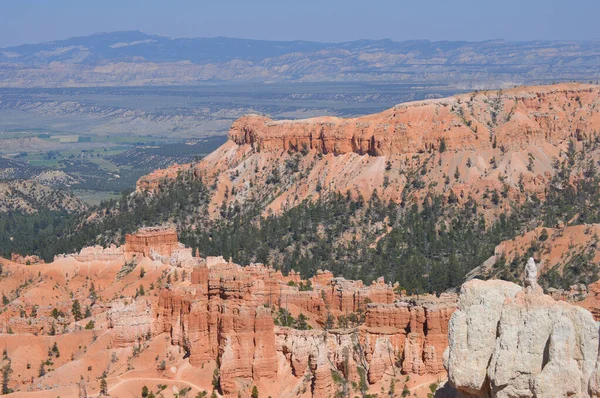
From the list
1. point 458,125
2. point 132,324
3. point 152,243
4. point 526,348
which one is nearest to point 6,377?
point 132,324

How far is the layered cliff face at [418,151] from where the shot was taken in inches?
5851

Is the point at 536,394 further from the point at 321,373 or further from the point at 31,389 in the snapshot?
the point at 31,389

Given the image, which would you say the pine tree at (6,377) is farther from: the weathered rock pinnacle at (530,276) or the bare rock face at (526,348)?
the weathered rock pinnacle at (530,276)

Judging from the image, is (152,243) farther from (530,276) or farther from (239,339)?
(530,276)

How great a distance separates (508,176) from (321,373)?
87.6 metres

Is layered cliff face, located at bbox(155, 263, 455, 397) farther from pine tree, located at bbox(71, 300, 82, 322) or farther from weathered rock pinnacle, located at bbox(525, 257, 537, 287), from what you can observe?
weathered rock pinnacle, located at bbox(525, 257, 537, 287)

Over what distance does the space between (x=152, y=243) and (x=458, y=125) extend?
60.0 m

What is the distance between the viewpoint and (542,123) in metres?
160

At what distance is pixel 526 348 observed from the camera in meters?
31.9

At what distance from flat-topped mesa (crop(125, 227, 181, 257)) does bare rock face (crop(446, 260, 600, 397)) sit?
3099 inches

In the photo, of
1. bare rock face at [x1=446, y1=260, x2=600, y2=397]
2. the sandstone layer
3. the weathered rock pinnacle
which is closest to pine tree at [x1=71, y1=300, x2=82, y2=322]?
the sandstone layer

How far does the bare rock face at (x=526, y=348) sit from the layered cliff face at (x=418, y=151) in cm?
10645

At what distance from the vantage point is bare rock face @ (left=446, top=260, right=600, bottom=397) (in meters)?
31.4

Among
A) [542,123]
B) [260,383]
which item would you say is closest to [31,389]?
[260,383]
